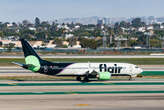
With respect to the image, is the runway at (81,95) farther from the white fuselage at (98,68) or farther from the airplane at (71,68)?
the white fuselage at (98,68)

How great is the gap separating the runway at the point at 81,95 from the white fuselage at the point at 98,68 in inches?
81.0

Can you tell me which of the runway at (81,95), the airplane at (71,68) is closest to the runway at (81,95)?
the runway at (81,95)

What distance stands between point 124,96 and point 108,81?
15.6m

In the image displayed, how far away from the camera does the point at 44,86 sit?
191ft

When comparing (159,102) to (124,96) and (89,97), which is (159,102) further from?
(89,97)

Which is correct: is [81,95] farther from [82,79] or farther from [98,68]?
[82,79]

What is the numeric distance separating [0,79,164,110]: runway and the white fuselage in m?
2.06

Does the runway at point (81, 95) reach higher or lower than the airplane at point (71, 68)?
lower

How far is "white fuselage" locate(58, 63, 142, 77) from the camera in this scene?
211 ft

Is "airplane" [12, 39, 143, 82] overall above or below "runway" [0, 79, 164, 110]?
above

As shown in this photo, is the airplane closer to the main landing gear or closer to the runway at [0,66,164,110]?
the main landing gear

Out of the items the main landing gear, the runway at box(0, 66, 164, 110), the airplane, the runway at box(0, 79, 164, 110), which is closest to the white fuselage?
the airplane

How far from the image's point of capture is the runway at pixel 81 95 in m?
42.6

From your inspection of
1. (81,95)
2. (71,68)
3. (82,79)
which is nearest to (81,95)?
(81,95)
